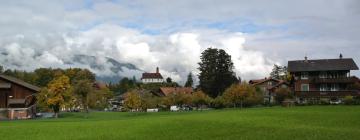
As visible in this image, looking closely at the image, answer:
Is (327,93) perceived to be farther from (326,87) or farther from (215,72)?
(215,72)

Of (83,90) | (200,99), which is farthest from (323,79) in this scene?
(83,90)

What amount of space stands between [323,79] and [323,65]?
340 centimetres

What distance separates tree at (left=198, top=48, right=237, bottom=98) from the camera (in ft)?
390

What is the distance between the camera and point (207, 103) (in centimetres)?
10881

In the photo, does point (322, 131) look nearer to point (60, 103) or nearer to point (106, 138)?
point (106, 138)

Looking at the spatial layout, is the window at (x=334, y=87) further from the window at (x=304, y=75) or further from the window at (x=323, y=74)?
the window at (x=304, y=75)

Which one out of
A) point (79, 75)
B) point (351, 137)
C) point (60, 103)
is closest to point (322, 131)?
point (351, 137)

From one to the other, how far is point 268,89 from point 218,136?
361 feet

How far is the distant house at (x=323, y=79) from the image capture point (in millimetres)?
92062

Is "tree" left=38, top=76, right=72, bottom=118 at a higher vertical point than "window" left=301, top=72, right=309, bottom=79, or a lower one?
Result: lower

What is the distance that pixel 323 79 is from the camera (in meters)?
94.1

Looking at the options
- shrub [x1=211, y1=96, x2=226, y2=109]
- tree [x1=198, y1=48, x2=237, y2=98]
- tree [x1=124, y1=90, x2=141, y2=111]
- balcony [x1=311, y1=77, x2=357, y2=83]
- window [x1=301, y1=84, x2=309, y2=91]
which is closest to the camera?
balcony [x1=311, y1=77, x2=357, y2=83]

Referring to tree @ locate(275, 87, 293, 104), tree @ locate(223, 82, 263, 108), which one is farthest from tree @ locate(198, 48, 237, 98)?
tree @ locate(275, 87, 293, 104)

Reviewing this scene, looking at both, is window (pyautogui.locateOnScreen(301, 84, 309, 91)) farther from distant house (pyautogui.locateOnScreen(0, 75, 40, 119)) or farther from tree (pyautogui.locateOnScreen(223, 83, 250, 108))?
distant house (pyautogui.locateOnScreen(0, 75, 40, 119))
